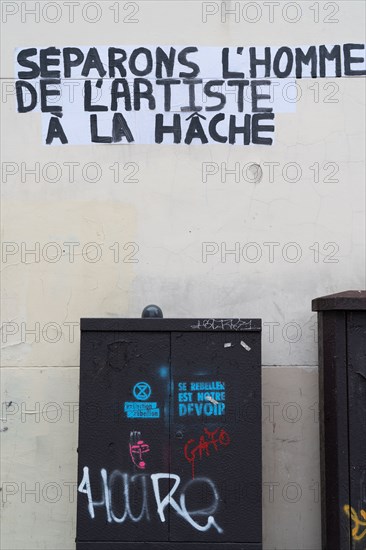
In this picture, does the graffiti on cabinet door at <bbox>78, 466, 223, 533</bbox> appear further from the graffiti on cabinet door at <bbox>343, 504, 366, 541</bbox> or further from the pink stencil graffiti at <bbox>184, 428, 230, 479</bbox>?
the graffiti on cabinet door at <bbox>343, 504, 366, 541</bbox>

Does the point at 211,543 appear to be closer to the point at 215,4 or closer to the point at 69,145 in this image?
the point at 69,145

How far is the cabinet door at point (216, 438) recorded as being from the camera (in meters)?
4.75

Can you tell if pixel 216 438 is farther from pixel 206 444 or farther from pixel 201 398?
pixel 201 398

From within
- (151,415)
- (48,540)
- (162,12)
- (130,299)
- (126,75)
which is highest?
(162,12)

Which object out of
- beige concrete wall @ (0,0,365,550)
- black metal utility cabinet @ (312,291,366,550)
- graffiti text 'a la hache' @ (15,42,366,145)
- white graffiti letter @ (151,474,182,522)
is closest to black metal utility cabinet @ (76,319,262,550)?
white graffiti letter @ (151,474,182,522)

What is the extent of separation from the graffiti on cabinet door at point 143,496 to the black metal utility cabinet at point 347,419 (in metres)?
0.76

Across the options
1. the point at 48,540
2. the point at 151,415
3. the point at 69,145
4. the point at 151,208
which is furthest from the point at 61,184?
the point at 48,540

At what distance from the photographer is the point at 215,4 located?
5.89m

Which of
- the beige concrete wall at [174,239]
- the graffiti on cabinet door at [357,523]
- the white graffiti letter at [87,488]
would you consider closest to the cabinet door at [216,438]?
the white graffiti letter at [87,488]

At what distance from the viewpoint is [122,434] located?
481cm

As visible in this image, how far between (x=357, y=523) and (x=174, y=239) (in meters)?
2.23

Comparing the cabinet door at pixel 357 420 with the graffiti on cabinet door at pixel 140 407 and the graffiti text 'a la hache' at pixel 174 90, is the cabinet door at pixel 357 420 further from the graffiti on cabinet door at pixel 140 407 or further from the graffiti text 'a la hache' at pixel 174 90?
the graffiti text 'a la hache' at pixel 174 90

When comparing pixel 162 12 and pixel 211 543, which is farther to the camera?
pixel 162 12

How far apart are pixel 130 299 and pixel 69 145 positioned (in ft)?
3.86
